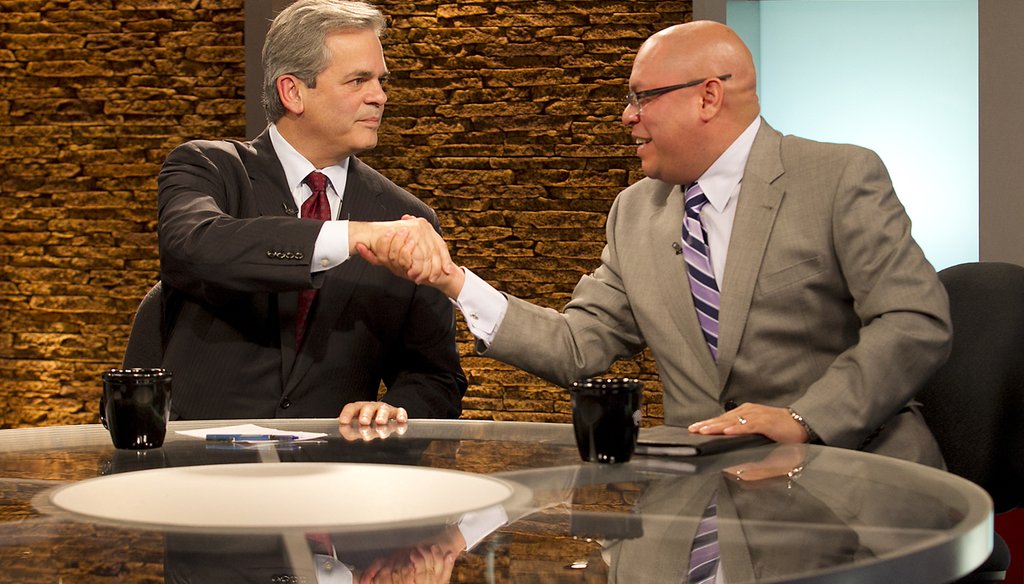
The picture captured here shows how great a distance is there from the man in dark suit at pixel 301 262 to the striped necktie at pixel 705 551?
1.22m

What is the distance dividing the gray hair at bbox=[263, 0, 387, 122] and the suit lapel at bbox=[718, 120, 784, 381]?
0.97 metres

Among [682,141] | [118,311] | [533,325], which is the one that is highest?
[682,141]

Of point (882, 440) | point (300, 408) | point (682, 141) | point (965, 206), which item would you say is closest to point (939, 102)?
point (965, 206)

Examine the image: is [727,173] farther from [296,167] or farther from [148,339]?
[148,339]

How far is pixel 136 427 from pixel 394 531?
2.08ft

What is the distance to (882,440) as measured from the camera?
1.93 m

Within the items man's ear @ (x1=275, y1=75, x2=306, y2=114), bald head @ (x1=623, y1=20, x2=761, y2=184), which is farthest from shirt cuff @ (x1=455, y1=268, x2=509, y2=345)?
Answer: man's ear @ (x1=275, y1=75, x2=306, y2=114)

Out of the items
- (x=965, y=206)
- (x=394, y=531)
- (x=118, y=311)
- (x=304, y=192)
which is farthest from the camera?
(x=118, y=311)

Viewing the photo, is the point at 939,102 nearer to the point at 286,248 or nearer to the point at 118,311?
the point at 286,248

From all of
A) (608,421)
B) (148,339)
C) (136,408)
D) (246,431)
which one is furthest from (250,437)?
(148,339)

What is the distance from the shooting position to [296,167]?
2492mm

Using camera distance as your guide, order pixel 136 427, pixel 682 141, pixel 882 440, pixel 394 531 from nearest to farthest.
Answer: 1. pixel 394 531
2. pixel 136 427
3. pixel 882 440
4. pixel 682 141

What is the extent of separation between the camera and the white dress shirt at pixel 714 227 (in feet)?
6.93

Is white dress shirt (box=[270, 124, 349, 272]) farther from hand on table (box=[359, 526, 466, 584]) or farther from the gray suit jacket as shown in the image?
hand on table (box=[359, 526, 466, 584])
